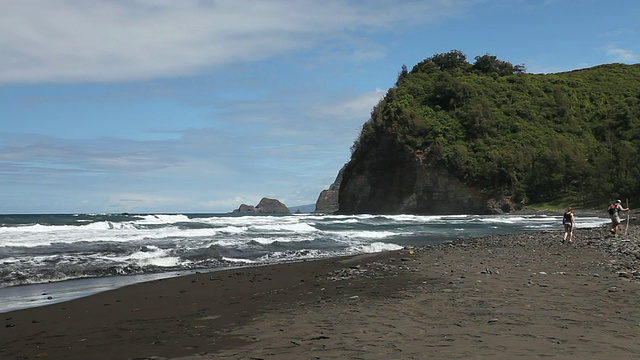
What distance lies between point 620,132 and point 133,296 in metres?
83.1

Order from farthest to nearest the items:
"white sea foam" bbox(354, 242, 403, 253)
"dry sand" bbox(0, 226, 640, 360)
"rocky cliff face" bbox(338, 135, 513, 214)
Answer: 1. "rocky cliff face" bbox(338, 135, 513, 214)
2. "white sea foam" bbox(354, 242, 403, 253)
3. "dry sand" bbox(0, 226, 640, 360)

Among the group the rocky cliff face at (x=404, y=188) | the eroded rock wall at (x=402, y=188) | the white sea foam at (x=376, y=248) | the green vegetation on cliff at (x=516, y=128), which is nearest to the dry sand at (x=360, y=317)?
the white sea foam at (x=376, y=248)

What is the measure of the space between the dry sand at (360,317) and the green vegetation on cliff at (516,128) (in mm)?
53371

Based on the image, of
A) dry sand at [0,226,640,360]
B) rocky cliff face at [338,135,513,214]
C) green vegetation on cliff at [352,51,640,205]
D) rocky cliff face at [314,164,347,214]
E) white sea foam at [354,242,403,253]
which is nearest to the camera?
dry sand at [0,226,640,360]

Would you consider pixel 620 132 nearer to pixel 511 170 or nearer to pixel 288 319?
pixel 511 170

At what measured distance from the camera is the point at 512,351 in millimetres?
5203

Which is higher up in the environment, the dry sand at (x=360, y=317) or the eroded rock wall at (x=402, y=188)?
the eroded rock wall at (x=402, y=188)

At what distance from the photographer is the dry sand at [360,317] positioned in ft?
18.4

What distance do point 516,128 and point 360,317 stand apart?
3109 inches

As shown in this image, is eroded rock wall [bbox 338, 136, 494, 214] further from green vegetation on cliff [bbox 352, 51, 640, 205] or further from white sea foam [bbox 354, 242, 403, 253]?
white sea foam [bbox 354, 242, 403, 253]

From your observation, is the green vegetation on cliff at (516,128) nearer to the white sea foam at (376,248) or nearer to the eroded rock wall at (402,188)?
the eroded rock wall at (402,188)

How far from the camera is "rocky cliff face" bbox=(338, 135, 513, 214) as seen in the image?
70688mm

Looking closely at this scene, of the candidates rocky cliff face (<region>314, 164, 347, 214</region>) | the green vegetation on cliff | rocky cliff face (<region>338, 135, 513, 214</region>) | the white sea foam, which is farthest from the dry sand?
rocky cliff face (<region>314, 164, 347, 214</region>)

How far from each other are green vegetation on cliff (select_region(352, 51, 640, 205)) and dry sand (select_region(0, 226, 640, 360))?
5337cm
